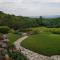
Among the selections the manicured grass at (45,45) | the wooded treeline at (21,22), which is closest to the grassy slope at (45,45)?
the manicured grass at (45,45)

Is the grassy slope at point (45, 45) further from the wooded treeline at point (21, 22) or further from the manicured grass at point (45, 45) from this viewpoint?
the wooded treeline at point (21, 22)

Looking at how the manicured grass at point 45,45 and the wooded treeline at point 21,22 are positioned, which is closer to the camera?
the manicured grass at point 45,45

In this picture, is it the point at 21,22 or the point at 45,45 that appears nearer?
the point at 45,45

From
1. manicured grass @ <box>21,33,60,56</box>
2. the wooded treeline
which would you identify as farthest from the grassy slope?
the wooded treeline

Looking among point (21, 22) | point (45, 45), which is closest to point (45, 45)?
point (45, 45)

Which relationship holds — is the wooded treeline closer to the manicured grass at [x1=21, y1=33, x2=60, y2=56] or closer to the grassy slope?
the manicured grass at [x1=21, y1=33, x2=60, y2=56]

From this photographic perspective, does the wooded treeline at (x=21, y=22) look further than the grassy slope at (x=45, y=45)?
Yes

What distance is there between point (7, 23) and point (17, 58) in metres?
10.6

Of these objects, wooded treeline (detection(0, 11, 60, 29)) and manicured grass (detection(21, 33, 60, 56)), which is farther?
wooded treeline (detection(0, 11, 60, 29))

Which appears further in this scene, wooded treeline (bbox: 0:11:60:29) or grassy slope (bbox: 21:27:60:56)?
wooded treeline (bbox: 0:11:60:29)

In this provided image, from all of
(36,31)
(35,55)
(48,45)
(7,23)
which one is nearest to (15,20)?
(7,23)

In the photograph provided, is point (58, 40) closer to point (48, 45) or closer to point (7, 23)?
point (48, 45)

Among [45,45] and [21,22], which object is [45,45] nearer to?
[45,45]

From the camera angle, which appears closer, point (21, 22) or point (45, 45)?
point (45, 45)
